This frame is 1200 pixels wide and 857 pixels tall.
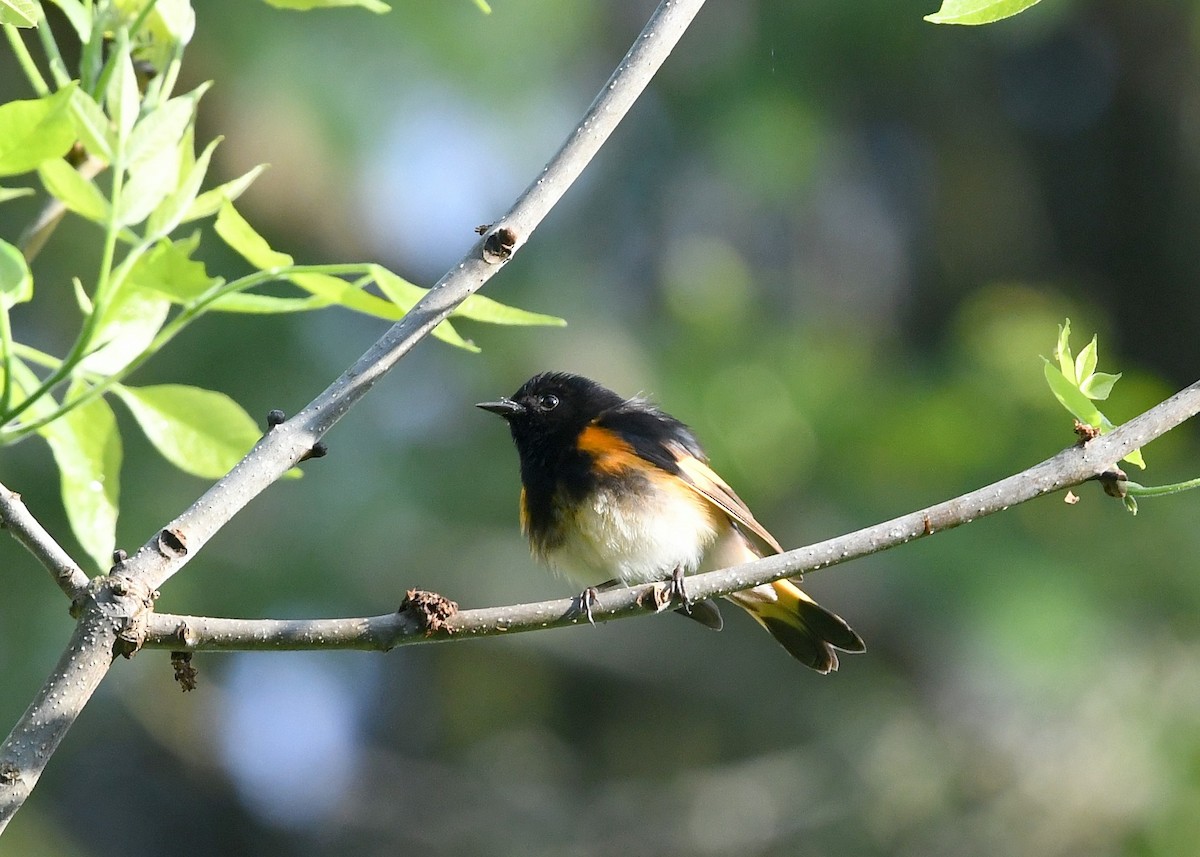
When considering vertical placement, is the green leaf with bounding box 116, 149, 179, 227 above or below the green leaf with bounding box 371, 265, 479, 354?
below

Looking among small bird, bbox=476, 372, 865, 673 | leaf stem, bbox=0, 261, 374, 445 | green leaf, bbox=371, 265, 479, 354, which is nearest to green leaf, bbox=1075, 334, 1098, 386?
green leaf, bbox=371, 265, 479, 354

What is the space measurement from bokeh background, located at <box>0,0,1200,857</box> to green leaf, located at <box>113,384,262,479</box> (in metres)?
4.41

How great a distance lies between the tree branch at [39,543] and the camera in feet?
4.55

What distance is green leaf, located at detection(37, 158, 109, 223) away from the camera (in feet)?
4.71

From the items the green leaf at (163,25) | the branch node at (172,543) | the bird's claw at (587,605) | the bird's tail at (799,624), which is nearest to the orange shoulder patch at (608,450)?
the bird's tail at (799,624)

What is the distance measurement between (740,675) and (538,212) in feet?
21.0

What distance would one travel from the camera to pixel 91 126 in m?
1.45

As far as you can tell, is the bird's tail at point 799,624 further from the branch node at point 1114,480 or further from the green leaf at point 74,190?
the green leaf at point 74,190

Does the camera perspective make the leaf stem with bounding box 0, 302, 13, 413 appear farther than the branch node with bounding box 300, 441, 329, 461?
No

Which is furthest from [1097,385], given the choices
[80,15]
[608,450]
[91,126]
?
[608,450]

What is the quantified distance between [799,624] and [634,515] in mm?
520

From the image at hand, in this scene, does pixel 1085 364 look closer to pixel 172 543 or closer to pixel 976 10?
pixel 976 10

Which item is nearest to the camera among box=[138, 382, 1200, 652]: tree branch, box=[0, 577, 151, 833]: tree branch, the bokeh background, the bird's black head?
box=[0, 577, 151, 833]: tree branch

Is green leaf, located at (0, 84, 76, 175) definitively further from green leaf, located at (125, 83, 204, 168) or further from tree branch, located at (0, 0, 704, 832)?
tree branch, located at (0, 0, 704, 832)
